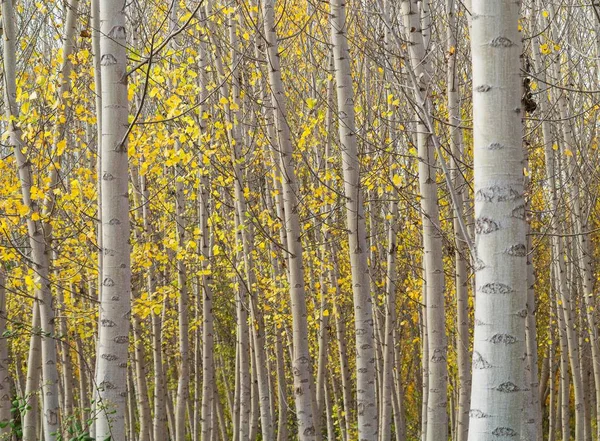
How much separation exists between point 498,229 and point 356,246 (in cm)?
318

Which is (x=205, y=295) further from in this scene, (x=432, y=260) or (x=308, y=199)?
(x=432, y=260)

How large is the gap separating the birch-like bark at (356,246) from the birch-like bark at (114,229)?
6.98 ft

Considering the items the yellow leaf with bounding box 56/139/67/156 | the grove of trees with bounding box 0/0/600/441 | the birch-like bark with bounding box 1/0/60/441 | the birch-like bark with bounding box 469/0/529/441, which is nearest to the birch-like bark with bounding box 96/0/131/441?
the grove of trees with bounding box 0/0/600/441

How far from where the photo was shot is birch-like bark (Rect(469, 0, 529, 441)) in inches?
99.8

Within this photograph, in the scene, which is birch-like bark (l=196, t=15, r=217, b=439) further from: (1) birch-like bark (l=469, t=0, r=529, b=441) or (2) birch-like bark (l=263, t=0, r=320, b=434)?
(1) birch-like bark (l=469, t=0, r=529, b=441)

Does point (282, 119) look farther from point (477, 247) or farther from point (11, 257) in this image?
point (477, 247)

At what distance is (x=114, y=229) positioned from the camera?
159 inches

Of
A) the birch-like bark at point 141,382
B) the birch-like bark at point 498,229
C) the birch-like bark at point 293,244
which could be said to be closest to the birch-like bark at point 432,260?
the birch-like bark at point 293,244

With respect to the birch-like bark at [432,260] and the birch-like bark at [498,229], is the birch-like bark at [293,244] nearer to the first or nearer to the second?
the birch-like bark at [432,260]

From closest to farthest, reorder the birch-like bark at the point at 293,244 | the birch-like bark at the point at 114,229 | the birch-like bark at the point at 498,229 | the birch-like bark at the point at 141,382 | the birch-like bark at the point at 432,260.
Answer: the birch-like bark at the point at 498,229
the birch-like bark at the point at 114,229
the birch-like bark at the point at 432,260
the birch-like bark at the point at 293,244
the birch-like bark at the point at 141,382

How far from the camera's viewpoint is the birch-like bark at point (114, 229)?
4.03m

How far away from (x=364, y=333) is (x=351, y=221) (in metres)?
0.87

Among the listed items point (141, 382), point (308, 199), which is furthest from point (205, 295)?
point (141, 382)

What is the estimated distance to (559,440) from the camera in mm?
17188
